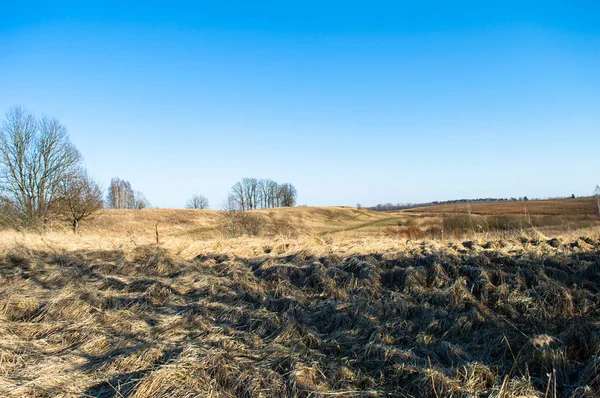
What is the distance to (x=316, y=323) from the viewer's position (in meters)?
4.59

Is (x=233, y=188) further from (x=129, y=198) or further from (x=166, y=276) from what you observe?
(x=166, y=276)

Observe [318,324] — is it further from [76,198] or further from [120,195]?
[120,195]

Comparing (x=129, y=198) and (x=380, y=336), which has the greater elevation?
(x=129, y=198)

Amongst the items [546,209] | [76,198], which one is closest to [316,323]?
[76,198]

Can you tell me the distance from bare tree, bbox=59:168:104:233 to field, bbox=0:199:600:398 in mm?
21331

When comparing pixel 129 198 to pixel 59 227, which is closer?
pixel 59 227

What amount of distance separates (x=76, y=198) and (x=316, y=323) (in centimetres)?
2851

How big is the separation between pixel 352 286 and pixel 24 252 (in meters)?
8.80

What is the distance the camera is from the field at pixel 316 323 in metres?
3.07

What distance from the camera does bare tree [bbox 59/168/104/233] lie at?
1034 inches

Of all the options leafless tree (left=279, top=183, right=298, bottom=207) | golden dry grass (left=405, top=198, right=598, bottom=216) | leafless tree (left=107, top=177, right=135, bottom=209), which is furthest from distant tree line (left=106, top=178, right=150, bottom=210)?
golden dry grass (left=405, top=198, right=598, bottom=216)

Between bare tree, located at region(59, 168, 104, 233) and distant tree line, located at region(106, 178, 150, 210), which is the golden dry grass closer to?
bare tree, located at region(59, 168, 104, 233)

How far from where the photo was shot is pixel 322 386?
3.04 metres

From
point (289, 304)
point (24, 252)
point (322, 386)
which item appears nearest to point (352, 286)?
point (289, 304)
